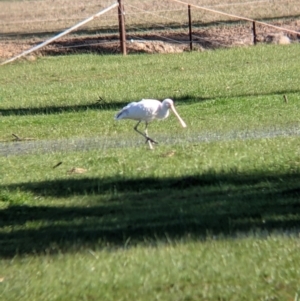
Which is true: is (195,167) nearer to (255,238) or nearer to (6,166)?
(6,166)

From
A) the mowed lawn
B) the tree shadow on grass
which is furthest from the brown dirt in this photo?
the tree shadow on grass

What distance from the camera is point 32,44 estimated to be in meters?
33.0

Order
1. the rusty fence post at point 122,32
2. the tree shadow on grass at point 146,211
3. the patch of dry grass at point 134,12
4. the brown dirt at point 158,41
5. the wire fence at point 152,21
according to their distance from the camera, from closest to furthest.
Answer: the tree shadow on grass at point 146,211
the rusty fence post at point 122,32
the brown dirt at point 158,41
the wire fence at point 152,21
the patch of dry grass at point 134,12

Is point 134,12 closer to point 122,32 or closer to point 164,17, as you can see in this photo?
point 164,17

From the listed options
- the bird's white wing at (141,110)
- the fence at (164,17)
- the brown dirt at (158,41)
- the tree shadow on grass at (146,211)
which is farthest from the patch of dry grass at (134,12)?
the tree shadow on grass at (146,211)

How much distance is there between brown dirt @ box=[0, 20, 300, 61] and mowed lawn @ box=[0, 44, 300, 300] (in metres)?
7.92

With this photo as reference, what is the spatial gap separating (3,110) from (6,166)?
7354 millimetres

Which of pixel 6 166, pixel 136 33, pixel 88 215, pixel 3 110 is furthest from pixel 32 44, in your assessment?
pixel 88 215

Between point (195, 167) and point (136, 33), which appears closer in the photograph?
point (195, 167)

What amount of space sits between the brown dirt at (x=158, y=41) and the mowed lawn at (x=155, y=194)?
792 centimetres

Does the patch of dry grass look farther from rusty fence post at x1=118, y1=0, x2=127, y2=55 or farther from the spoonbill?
the spoonbill

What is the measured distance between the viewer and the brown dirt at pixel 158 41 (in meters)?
30.9

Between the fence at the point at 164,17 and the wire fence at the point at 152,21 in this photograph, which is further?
the fence at the point at 164,17

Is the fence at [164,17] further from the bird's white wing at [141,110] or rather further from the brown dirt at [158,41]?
the bird's white wing at [141,110]
